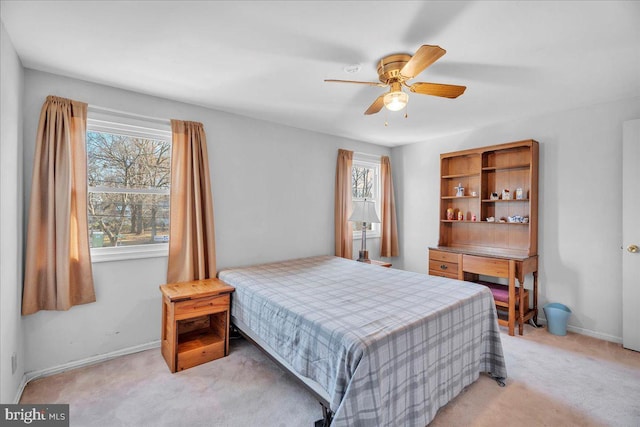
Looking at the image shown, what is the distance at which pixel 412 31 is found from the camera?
1.78 meters

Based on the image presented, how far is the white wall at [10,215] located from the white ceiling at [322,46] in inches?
10.1

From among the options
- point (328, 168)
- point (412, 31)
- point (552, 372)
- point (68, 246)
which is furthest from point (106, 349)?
point (552, 372)

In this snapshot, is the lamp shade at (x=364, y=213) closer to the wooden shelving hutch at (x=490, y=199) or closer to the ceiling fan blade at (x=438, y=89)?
the wooden shelving hutch at (x=490, y=199)

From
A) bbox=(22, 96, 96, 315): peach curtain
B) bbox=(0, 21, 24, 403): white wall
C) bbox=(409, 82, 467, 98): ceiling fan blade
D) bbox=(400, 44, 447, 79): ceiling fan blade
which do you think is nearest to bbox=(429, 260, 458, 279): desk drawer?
bbox=(409, 82, 467, 98): ceiling fan blade

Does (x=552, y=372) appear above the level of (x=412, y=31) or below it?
below

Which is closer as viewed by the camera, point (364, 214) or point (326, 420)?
point (326, 420)

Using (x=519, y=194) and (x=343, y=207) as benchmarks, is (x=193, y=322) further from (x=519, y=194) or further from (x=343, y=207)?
(x=519, y=194)

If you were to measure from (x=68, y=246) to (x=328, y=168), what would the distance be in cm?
300

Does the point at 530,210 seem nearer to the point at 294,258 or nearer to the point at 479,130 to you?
the point at 479,130

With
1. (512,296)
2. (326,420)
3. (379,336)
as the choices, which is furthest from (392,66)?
(512,296)

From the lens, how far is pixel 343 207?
429 cm

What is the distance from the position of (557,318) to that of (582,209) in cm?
120

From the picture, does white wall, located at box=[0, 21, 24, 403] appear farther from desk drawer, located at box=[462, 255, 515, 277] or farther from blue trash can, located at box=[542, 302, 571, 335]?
blue trash can, located at box=[542, 302, 571, 335]

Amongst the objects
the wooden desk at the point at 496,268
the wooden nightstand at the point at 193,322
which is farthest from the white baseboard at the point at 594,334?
the wooden nightstand at the point at 193,322
